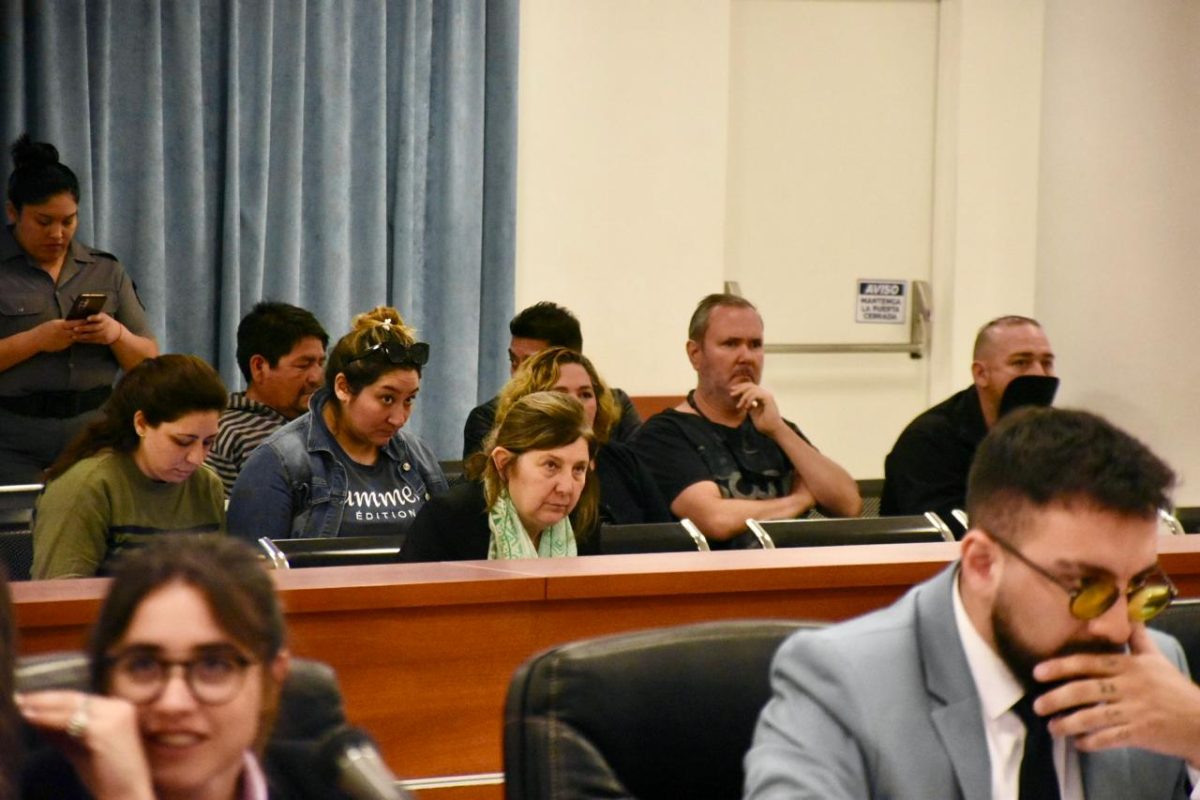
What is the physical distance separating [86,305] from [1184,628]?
3.35 m

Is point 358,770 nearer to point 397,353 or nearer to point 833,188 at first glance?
point 397,353

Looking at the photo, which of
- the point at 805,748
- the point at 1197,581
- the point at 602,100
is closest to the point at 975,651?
the point at 805,748

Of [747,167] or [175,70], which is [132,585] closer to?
[175,70]

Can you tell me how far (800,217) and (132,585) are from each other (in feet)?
17.3

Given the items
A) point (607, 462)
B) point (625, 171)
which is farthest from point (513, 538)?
point (625, 171)

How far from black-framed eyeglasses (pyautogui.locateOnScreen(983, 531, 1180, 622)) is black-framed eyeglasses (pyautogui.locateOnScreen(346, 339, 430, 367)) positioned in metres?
2.65

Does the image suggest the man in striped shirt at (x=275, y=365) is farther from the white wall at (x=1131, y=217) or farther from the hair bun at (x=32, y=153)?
the white wall at (x=1131, y=217)

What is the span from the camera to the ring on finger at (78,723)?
1.43m

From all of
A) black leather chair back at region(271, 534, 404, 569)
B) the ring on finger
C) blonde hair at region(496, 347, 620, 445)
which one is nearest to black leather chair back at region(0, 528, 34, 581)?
black leather chair back at region(271, 534, 404, 569)

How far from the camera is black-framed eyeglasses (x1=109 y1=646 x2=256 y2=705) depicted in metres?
1.52

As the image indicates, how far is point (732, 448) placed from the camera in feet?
15.3

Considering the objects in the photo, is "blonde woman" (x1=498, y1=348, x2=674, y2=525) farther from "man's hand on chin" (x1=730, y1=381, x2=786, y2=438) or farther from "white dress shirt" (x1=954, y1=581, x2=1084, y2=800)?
"white dress shirt" (x1=954, y1=581, x2=1084, y2=800)

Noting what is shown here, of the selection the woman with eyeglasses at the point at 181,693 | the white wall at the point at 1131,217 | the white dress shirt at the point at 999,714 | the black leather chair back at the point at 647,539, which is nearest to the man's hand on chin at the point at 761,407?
the black leather chair back at the point at 647,539

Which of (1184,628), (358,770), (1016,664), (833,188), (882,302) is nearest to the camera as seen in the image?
(358,770)
